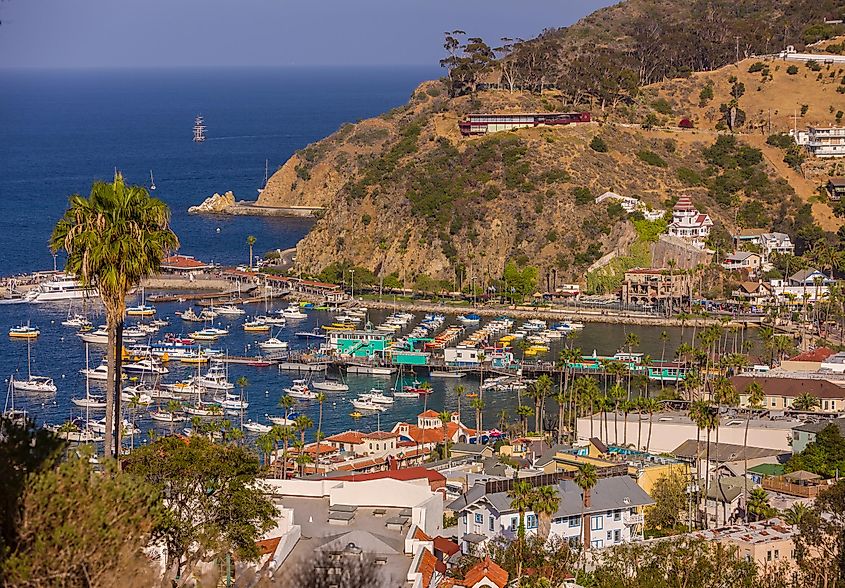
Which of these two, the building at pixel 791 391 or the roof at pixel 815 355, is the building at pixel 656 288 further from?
the building at pixel 791 391

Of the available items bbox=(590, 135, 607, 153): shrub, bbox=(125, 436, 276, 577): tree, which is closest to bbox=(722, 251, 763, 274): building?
bbox=(590, 135, 607, 153): shrub

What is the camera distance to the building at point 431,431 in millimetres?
69000

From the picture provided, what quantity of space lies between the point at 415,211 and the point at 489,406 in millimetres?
50308

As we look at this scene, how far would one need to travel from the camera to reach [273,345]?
96.6 metres

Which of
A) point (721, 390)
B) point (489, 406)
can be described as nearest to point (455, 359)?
point (489, 406)

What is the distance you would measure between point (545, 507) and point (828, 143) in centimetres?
10077

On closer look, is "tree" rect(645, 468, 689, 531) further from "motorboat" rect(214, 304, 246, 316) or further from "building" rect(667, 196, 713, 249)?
"building" rect(667, 196, 713, 249)

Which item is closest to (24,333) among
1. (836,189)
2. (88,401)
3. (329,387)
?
(88,401)

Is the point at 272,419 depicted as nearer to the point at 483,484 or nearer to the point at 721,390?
the point at 721,390

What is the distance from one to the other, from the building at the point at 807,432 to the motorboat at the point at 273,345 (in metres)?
39.2

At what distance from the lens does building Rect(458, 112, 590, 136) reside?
452 ft

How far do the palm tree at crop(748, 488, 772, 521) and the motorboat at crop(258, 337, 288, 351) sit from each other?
48922 millimetres

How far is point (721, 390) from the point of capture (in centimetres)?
6072

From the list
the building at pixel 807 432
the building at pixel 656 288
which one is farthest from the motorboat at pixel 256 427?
the building at pixel 656 288
